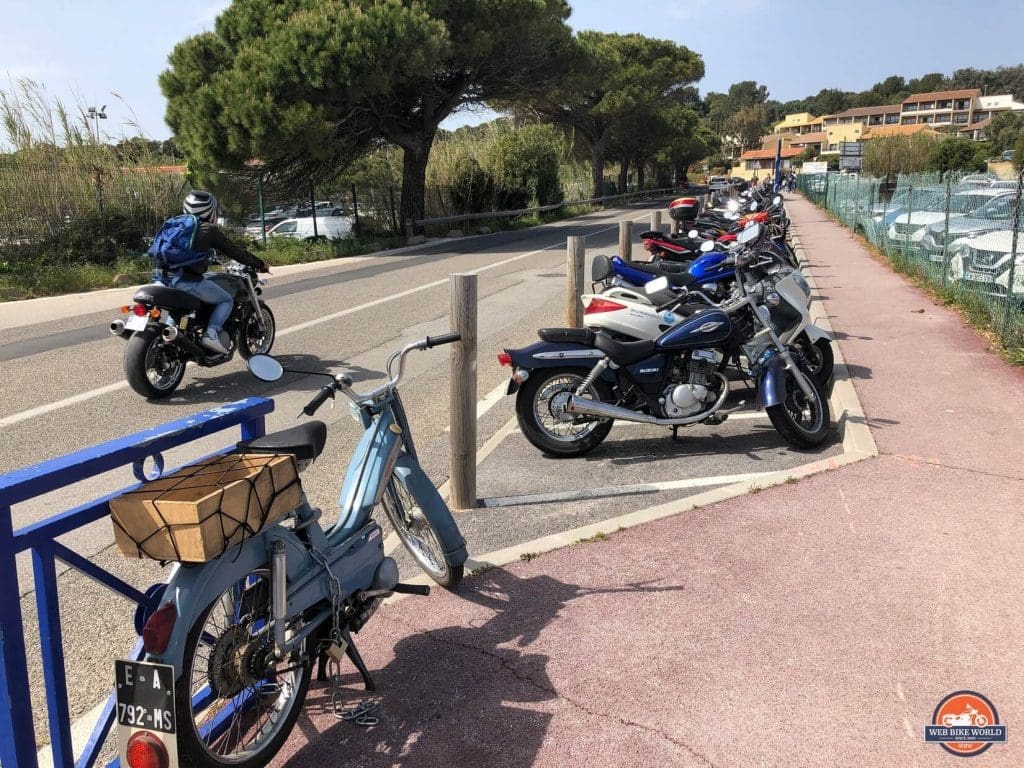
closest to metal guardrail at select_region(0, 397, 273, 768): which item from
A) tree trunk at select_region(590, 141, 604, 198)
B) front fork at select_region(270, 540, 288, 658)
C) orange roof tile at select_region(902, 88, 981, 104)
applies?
front fork at select_region(270, 540, 288, 658)

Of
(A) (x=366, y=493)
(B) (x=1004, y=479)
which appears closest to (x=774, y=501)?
(B) (x=1004, y=479)

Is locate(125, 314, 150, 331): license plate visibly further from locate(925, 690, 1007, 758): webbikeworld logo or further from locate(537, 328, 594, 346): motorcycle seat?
locate(925, 690, 1007, 758): webbikeworld logo

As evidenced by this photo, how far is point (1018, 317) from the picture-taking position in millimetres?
8141

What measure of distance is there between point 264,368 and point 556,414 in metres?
2.89

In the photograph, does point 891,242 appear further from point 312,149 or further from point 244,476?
point 244,476

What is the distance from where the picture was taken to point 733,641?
3250 millimetres

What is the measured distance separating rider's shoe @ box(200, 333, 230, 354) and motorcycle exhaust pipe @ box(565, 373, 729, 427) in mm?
3614

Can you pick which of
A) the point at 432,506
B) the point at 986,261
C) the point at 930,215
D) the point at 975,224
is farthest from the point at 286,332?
the point at 930,215

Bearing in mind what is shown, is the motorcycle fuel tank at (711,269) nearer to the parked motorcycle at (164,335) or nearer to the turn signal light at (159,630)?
the parked motorcycle at (164,335)

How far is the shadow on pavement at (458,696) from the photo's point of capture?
267 centimetres

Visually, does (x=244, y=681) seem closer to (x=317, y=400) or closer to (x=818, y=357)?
(x=317, y=400)

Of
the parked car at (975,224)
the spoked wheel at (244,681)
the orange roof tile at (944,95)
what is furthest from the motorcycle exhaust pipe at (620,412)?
the orange roof tile at (944,95)

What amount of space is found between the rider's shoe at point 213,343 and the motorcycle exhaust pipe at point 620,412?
3.61 m

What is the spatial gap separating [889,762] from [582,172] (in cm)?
4984
